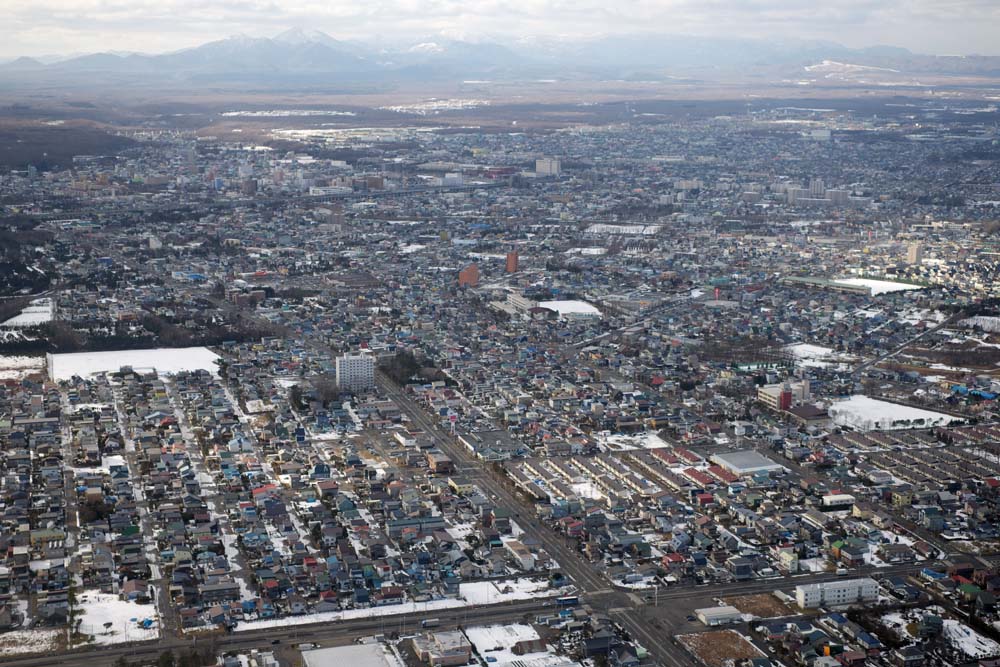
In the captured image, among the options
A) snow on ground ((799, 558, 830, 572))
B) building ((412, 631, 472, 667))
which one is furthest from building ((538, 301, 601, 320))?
building ((412, 631, 472, 667))

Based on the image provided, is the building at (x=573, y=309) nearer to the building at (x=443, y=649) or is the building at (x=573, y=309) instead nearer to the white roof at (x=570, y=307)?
the white roof at (x=570, y=307)

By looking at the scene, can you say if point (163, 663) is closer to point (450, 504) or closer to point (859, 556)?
point (450, 504)

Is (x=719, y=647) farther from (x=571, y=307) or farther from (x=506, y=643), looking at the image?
(x=571, y=307)

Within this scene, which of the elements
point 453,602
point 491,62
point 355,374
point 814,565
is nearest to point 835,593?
point 814,565

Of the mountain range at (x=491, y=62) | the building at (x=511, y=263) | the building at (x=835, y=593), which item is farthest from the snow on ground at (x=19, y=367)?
the mountain range at (x=491, y=62)

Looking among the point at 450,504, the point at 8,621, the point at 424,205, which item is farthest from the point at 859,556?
the point at 424,205
